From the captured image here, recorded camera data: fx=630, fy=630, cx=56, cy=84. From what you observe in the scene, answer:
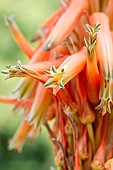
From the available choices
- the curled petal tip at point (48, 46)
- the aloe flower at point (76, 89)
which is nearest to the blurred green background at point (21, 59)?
the aloe flower at point (76, 89)

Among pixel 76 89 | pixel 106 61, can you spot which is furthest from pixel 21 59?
pixel 106 61

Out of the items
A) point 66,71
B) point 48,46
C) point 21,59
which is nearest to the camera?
point 66,71

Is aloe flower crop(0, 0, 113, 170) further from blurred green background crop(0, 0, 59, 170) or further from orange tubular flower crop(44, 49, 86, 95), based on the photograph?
blurred green background crop(0, 0, 59, 170)

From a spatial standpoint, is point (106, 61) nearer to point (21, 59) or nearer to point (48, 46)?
point (48, 46)

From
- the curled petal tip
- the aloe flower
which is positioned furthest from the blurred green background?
the curled petal tip

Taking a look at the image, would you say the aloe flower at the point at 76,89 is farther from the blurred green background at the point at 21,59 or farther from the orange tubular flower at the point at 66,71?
the blurred green background at the point at 21,59

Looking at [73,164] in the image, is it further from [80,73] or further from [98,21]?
[98,21]
